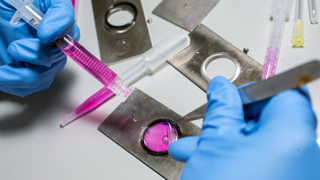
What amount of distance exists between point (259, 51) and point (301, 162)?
0.62 meters

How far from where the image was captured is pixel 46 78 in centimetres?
100

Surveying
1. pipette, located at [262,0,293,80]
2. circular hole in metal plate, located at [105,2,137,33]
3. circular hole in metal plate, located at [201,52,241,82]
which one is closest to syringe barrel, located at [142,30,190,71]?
circular hole in metal plate, located at [201,52,241,82]

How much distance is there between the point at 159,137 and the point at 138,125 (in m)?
0.10

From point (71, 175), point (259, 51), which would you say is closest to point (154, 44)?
point (259, 51)

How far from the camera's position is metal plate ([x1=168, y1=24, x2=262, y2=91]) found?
994 millimetres

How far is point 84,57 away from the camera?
0.92 metres

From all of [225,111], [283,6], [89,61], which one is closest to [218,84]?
[225,111]

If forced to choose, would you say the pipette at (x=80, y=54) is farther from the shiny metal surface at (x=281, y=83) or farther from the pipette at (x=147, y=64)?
the shiny metal surface at (x=281, y=83)

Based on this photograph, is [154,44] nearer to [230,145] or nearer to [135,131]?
[135,131]

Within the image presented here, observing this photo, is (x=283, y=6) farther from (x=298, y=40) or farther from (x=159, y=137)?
(x=159, y=137)

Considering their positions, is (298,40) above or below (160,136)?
above

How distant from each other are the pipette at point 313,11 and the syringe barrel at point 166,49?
518 millimetres

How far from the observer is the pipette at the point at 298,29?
Answer: 100 cm

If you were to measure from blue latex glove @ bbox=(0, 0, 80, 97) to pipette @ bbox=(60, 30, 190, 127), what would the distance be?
0.60ft
